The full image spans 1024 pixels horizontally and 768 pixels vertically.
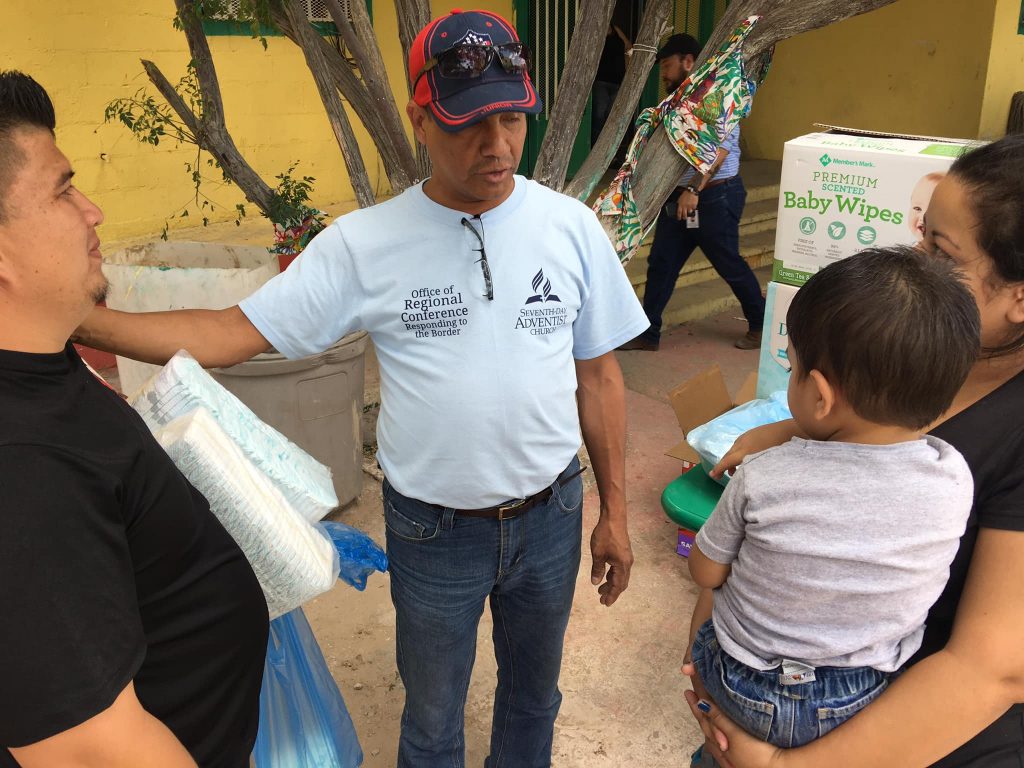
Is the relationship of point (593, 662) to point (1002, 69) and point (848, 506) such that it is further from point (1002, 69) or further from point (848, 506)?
point (1002, 69)

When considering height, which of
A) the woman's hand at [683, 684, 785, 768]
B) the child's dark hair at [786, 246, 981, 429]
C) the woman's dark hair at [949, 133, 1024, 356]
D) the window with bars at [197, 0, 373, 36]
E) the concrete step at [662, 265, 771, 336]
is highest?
the window with bars at [197, 0, 373, 36]

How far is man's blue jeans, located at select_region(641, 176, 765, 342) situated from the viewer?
Answer: 5691 millimetres

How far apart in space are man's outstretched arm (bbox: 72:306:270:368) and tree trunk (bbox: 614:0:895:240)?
2230mm

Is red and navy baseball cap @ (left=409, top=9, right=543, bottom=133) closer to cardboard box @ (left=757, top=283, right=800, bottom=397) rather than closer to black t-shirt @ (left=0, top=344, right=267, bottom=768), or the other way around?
black t-shirt @ (left=0, top=344, right=267, bottom=768)

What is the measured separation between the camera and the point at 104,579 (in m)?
1.04

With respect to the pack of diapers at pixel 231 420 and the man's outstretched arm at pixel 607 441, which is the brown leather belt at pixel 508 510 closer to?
the man's outstretched arm at pixel 607 441

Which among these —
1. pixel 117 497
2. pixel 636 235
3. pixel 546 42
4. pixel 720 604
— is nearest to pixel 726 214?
pixel 636 235

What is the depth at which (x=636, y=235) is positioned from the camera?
12.2 ft

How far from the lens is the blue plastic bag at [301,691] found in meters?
1.77

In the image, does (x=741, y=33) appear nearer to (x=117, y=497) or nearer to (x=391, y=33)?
(x=117, y=497)

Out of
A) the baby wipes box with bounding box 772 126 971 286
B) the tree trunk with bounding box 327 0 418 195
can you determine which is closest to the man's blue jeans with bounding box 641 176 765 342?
the baby wipes box with bounding box 772 126 971 286

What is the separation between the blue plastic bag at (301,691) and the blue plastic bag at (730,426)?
4.72 feet

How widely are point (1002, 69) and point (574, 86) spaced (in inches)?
263

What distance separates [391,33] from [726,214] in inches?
117
